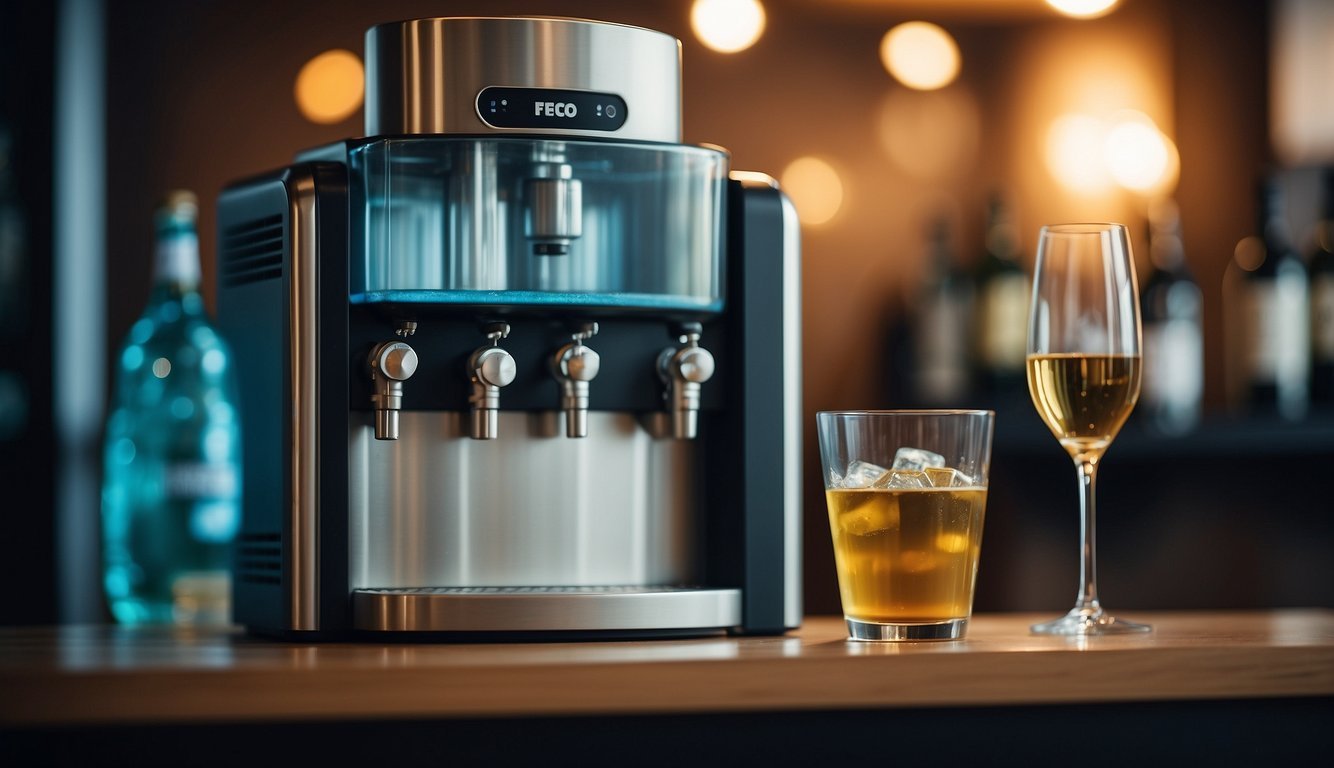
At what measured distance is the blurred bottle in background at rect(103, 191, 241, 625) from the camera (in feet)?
5.06

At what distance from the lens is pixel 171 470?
1.57 meters

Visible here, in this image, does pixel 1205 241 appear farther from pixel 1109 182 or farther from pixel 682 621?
pixel 682 621

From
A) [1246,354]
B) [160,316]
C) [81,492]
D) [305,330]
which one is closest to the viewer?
[305,330]

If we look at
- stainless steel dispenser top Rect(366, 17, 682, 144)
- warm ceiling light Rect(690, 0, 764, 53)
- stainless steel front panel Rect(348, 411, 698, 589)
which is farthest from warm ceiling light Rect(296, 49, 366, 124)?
stainless steel front panel Rect(348, 411, 698, 589)

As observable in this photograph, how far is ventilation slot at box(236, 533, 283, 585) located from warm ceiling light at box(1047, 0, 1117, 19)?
172 centimetres

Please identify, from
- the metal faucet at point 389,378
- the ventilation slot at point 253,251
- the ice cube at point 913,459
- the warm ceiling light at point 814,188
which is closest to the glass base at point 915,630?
the ice cube at point 913,459

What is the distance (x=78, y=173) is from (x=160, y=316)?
0.68 meters

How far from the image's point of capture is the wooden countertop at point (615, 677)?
87 centimetres

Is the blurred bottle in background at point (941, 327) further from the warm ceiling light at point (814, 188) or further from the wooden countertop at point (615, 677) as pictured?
the wooden countertop at point (615, 677)

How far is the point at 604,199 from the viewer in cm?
117

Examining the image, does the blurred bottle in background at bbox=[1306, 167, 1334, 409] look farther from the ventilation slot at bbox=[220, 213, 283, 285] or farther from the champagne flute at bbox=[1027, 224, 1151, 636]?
the ventilation slot at bbox=[220, 213, 283, 285]

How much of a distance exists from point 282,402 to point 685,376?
292 mm

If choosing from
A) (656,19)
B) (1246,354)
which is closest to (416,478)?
(656,19)

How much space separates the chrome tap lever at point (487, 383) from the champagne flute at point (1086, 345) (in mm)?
379
